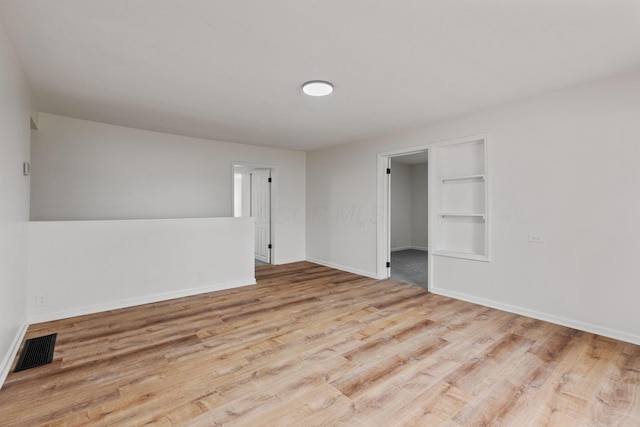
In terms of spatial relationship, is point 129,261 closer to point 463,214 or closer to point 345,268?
point 345,268

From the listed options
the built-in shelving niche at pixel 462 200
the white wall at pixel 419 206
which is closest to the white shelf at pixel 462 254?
the built-in shelving niche at pixel 462 200

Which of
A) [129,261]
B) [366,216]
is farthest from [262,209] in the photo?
[129,261]

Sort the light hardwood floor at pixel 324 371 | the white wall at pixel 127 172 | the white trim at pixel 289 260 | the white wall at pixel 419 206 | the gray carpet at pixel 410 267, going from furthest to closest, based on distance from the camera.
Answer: the white wall at pixel 419 206 < the white trim at pixel 289 260 < the gray carpet at pixel 410 267 < the white wall at pixel 127 172 < the light hardwood floor at pixel 324 371

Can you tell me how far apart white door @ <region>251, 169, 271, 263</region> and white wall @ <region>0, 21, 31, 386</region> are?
386cm

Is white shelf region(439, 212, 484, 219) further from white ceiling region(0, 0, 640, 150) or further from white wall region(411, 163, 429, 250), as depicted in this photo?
white wall region(411, 163, 429, 250)

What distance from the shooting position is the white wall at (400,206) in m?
8.23

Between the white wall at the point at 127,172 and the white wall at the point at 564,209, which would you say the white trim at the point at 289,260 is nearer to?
the white wall at the point at 127,172

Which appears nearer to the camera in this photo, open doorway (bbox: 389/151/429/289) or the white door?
the white door

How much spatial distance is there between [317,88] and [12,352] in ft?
11.3

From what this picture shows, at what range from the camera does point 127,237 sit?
12.2ft

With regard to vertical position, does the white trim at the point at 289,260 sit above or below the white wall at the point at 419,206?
below

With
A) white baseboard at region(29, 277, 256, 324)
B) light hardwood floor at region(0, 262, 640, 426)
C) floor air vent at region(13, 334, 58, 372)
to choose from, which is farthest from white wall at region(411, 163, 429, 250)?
floor air vent at region(13, 334, 58, 372)

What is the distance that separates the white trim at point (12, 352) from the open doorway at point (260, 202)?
12.4ft

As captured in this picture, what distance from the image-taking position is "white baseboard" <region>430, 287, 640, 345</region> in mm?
2730
